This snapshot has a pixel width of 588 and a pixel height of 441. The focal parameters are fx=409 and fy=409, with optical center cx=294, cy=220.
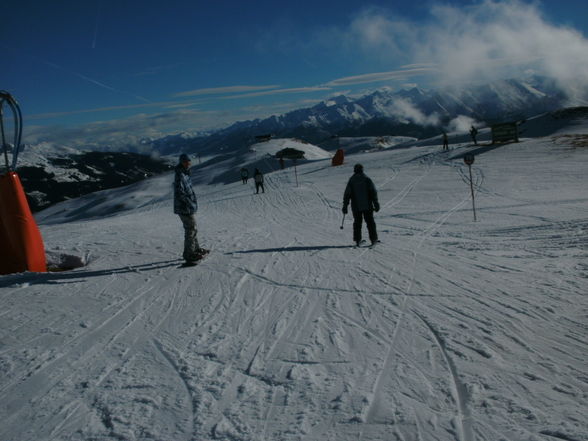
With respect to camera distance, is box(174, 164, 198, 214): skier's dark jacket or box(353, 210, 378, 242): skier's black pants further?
box(353, 210, 378, 242): skier's black pants

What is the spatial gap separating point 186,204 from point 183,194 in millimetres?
204

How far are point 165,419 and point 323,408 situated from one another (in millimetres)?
1259

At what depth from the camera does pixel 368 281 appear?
256 inches

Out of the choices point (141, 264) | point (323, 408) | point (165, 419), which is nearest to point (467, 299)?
point (323, 408)

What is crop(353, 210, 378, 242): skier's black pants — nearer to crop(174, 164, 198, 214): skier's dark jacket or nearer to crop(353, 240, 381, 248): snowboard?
crop(353, 240, 381, 248): snowboard

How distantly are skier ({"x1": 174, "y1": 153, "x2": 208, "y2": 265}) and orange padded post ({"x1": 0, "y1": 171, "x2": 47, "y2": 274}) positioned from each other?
10.7 feet

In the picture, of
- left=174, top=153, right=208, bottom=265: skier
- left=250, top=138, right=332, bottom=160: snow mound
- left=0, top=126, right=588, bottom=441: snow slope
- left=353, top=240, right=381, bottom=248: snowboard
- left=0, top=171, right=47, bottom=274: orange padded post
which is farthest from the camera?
left=250, top=138, right=332, bottom=160: snow mound

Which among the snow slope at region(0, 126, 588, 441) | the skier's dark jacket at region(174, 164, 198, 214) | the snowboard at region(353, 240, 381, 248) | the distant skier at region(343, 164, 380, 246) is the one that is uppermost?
the skier's dark jacket at region(174, 164, 198, 214)

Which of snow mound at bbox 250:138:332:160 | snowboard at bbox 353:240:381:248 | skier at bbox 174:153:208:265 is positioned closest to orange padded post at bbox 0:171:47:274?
skier at bbox 174:153:208:265

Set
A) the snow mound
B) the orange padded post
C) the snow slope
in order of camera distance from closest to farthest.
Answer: the snow slope, the orange padded post, the snow mound

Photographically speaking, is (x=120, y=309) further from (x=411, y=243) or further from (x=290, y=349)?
(x=411, y=243)

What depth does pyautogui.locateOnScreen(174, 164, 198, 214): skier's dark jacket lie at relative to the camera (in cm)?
775

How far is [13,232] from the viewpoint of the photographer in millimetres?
8312

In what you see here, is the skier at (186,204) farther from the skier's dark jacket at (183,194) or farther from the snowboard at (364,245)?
the snowboard at (364,245)
